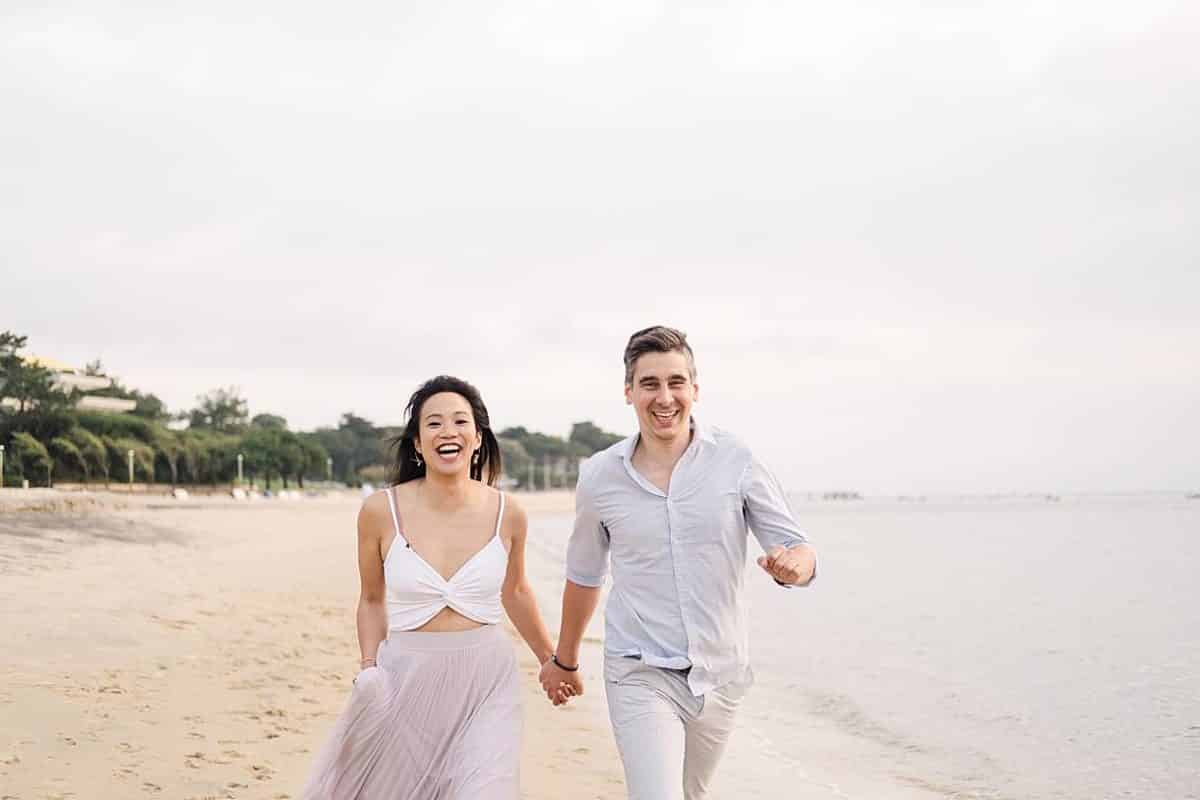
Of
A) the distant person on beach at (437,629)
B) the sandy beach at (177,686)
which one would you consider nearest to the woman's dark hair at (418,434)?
the distant person on beach at (437,629)

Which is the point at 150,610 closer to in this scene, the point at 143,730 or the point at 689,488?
the point at 143,730

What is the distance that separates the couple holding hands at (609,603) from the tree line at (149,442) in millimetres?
18708

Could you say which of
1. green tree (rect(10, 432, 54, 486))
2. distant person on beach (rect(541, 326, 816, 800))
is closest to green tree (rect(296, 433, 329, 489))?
green tree (rect(10, 432, 54, 486))

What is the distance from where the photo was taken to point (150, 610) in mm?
12914

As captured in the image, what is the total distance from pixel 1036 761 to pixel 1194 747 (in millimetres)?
1562

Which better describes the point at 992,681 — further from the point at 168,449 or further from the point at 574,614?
the point at 168,449

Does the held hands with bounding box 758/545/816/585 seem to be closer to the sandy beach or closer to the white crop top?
the white crop top

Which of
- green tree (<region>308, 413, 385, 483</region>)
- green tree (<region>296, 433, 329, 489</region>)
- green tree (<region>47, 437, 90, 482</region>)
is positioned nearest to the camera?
green tree (<region>47, 437, 90, 482</region>)

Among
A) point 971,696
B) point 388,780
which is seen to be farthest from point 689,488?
point 971,696

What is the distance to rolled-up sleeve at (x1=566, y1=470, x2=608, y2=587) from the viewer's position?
4.46 metres

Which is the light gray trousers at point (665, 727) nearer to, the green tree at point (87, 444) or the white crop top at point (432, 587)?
the white crop top at point (432, 587)

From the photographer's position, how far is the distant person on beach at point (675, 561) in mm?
4082

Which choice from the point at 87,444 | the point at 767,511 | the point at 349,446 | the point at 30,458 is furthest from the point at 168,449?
the point at 767,511

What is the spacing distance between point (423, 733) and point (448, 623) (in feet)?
1.41
